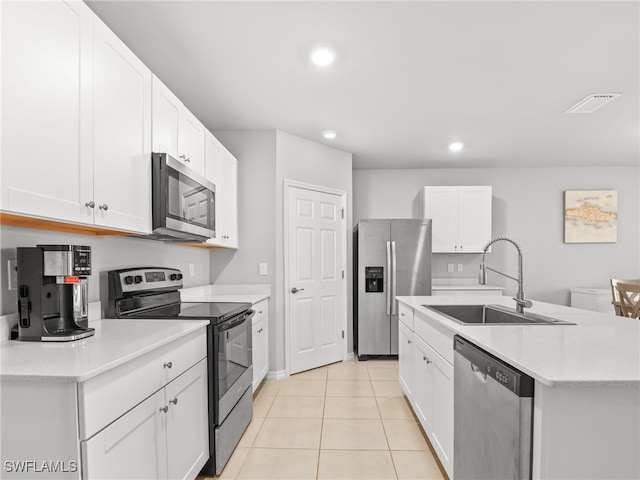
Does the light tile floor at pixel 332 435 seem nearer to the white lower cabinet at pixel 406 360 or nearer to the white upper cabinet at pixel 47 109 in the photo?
the white lower cabinet at pixel 406 360

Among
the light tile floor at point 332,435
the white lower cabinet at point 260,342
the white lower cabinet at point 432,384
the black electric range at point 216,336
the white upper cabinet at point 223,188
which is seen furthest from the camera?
the white lower cabinet at point 260,342

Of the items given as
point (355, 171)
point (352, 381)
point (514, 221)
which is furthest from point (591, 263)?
point (352, 381)

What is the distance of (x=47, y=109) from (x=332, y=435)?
7.91ft

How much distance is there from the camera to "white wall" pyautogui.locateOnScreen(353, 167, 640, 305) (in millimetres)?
5297

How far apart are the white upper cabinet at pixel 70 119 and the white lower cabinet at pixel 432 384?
1739mm

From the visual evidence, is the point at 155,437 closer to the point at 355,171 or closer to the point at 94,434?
the point at 94,434

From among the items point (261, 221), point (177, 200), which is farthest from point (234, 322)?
point (261, 221)

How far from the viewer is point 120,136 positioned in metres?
1.73

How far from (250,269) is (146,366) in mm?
2375

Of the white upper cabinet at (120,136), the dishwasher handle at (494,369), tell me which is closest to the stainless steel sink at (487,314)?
the dishwasher handle at (494,369)

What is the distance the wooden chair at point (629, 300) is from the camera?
10.1ft

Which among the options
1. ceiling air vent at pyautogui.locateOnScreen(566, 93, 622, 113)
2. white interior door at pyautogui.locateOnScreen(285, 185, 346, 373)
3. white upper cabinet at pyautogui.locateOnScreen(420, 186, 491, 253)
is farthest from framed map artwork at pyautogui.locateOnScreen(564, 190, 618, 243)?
white interior door at pyautogui.locateOnScreen(285, 185, 346, 373)

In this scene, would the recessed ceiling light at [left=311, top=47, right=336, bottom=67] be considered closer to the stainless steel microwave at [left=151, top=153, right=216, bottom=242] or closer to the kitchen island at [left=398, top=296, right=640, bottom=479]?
the stainless steel microwave at [left=151, top=153, right=216, bottom=242]

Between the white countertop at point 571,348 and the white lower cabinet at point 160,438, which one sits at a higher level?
the white countertop at point 571,348
